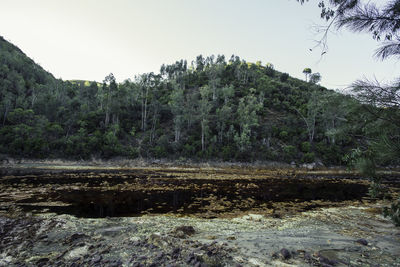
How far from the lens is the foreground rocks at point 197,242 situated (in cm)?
461

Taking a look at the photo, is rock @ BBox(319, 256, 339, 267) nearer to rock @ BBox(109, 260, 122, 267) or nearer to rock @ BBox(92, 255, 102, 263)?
rock @ BBox(109, 260, 122, 267)

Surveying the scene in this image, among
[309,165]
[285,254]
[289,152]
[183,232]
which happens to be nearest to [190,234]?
[183,232]

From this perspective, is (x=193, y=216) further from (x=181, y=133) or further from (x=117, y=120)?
(x=117, y=120)

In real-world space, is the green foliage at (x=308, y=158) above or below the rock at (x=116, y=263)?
above

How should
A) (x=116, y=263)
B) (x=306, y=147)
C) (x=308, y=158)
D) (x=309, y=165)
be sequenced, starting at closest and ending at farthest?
(x=116, y=263)
(x=309, y=165)
(x=308, y=158)
(x=306, y=147)

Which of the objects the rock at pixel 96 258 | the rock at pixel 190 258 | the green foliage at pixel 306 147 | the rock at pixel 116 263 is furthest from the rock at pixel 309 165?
the rock at pixel 96 258

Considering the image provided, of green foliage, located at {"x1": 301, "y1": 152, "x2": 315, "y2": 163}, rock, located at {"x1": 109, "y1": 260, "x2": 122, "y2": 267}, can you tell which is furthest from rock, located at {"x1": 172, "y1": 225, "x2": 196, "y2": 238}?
green foliage, located at {"x1": 301, "y1": 152, "x2": 315, "y2": 163}

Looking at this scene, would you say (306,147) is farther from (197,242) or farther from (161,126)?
(197,242)

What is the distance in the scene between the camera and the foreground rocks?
461 cm

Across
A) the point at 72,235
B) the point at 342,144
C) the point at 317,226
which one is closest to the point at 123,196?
the point at 72,235

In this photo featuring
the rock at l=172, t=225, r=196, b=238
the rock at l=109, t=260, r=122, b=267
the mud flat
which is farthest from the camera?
the rock at l=172, t=225, r=196, b=238

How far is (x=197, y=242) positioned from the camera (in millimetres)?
5566

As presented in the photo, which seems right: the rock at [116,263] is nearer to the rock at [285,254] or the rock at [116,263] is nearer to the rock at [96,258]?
the rock at [96,258]

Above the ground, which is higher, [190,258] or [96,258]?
[190,258]
